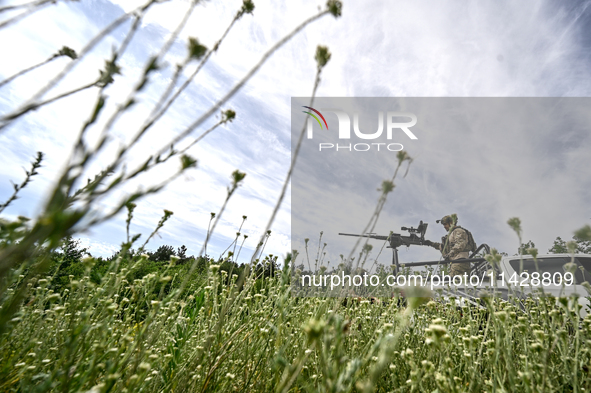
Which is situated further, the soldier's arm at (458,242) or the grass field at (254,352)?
the soldier's arm at (458,242)

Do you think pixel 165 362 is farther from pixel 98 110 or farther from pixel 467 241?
pixel 467 241

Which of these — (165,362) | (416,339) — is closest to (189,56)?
(165,362)

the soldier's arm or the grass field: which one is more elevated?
the soldier's arm

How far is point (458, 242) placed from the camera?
27.6 ft

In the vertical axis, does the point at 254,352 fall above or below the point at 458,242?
below

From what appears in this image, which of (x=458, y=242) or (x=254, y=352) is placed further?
(x=458, y=242)

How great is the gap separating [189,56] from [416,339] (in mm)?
2258

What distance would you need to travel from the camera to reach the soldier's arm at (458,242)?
27.4 feet

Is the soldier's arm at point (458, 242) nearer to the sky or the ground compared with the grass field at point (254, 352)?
nearer to the sky

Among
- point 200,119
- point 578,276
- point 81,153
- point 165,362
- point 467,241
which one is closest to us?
point 81,153

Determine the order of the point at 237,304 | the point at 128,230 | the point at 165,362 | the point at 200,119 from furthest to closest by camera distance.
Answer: the point at 237,304, the point at 165,362, the point at 128,230, the point at 200,119

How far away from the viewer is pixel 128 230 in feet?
4.29

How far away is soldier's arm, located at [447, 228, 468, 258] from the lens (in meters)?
8.35

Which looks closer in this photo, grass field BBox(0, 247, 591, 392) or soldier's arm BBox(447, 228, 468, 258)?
grass field BBox(0, 247, 591, 392)
